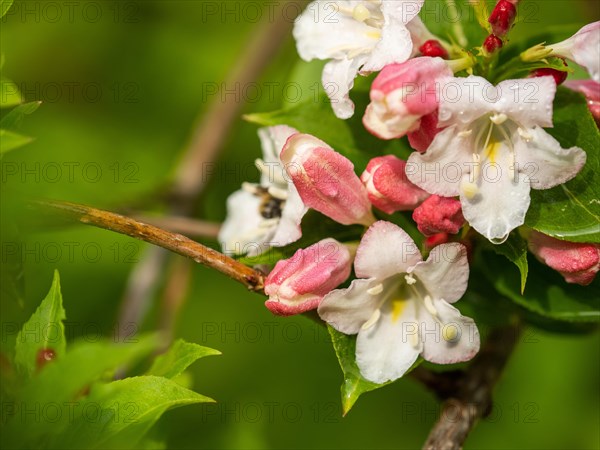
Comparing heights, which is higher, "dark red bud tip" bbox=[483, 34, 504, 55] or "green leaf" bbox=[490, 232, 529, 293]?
"dark red bud tip" bbox=[483, 34, 504, 55]

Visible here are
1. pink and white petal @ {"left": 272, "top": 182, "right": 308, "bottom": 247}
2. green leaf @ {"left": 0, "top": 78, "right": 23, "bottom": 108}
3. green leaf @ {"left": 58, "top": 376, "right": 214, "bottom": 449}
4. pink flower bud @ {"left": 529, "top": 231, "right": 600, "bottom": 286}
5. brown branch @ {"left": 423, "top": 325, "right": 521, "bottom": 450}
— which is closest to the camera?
green leaf @ {"left": 58, "top": 376, "right": 214, "bottom": 449}

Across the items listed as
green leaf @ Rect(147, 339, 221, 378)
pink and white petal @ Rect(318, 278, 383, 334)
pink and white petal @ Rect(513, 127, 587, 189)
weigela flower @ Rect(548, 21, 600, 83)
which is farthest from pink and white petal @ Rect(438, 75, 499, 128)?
green leaf @ Rect(147, 339, 221, 378)

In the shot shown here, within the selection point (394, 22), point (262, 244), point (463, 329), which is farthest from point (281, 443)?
point (394, 22)

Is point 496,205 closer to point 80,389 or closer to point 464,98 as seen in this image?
point 464,98

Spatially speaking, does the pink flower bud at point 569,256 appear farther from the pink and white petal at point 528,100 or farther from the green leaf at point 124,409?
the green leaf at point 124,409

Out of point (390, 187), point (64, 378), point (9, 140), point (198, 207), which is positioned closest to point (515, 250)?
point (390, 187)

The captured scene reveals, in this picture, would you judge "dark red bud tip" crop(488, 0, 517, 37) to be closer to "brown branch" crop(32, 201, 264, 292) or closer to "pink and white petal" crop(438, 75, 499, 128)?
"pink and white petal" crop(438, 75, 499, 128)
